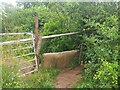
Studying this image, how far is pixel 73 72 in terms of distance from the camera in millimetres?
4422

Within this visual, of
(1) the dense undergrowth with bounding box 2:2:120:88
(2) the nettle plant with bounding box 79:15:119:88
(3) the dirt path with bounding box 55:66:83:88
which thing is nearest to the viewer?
(2) the nettle plant with bounding box 79:15:119:88

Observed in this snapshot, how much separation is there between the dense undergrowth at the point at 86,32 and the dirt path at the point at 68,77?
0.13 metres

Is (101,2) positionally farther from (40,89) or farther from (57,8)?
(40,89)

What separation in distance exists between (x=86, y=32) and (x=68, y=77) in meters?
1.10

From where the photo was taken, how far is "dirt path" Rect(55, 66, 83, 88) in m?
3.80

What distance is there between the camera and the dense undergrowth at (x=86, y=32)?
11.6 ft

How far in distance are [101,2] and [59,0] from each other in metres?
0.92

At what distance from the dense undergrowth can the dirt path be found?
0.43ft

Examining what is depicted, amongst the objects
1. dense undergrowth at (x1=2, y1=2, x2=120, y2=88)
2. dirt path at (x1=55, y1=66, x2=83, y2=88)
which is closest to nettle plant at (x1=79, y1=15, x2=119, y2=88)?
dense undergrowth at (x1=2, y1=2, x2=120, y2=88)

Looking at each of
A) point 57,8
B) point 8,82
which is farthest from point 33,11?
point 8,82

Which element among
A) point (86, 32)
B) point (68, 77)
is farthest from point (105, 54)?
point (86, 32)

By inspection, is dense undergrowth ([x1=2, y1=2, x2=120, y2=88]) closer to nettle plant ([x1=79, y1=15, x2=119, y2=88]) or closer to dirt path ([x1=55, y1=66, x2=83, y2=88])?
nettle plant ([x1=79, y1=15, x2=119, y2=88])

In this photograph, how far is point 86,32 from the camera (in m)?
4.80

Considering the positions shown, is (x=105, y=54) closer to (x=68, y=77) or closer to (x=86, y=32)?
(x=68, y=77)
